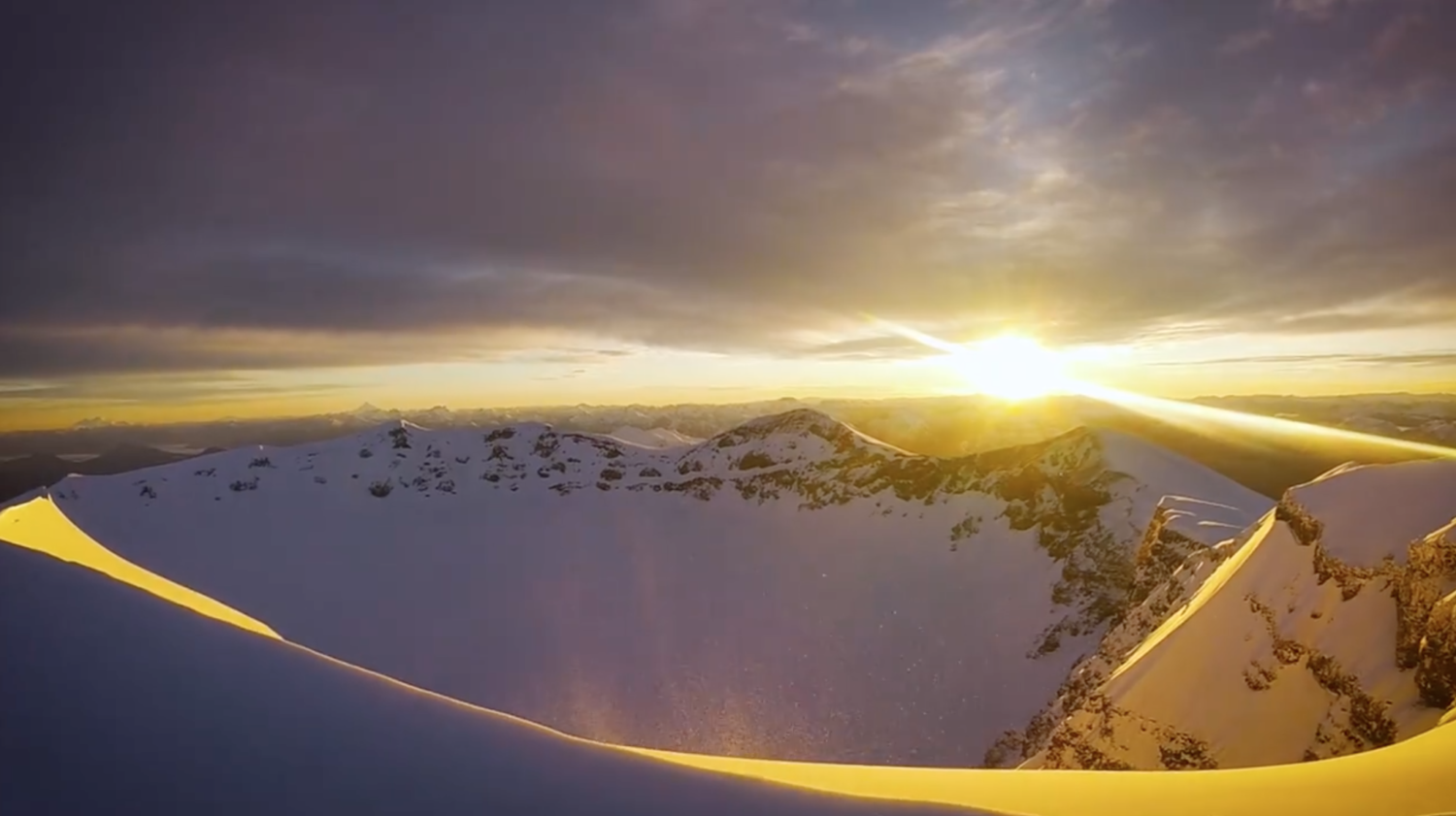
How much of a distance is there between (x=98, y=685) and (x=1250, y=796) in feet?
35.5

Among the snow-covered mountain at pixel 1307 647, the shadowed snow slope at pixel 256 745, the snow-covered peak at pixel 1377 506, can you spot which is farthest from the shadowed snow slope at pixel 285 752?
the snow-covered peak at pixel 1377 506

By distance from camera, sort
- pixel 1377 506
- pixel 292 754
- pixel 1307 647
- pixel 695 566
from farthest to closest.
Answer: pixel 695 566 → pixel 1377 506 → pixel 1307 647 → pixel 292 754

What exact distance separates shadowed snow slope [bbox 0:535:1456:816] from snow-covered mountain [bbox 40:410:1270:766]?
55107 millimetres

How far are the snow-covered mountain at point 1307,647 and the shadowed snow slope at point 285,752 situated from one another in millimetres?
13438

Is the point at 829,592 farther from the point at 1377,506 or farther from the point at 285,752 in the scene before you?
the point at 285,752

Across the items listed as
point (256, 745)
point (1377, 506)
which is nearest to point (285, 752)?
point (256, 745)

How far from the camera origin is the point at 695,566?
11981 centimetres

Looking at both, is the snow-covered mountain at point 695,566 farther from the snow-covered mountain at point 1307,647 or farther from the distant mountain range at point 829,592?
the snow-covered mountain at point 1307,647

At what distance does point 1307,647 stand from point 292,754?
85.7 ft

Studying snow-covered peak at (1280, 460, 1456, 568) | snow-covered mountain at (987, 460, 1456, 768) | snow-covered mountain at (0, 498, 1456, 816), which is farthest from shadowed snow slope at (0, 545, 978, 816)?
snow-covered peak at (1280, 460, 1456, 568)

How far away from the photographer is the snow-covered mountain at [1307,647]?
18.1m

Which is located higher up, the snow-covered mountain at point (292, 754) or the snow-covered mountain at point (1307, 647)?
the snow-covered mountain at point (292, 754)

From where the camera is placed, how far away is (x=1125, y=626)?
39906 millimetres

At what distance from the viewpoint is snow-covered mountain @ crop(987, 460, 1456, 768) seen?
1814 centimetres
